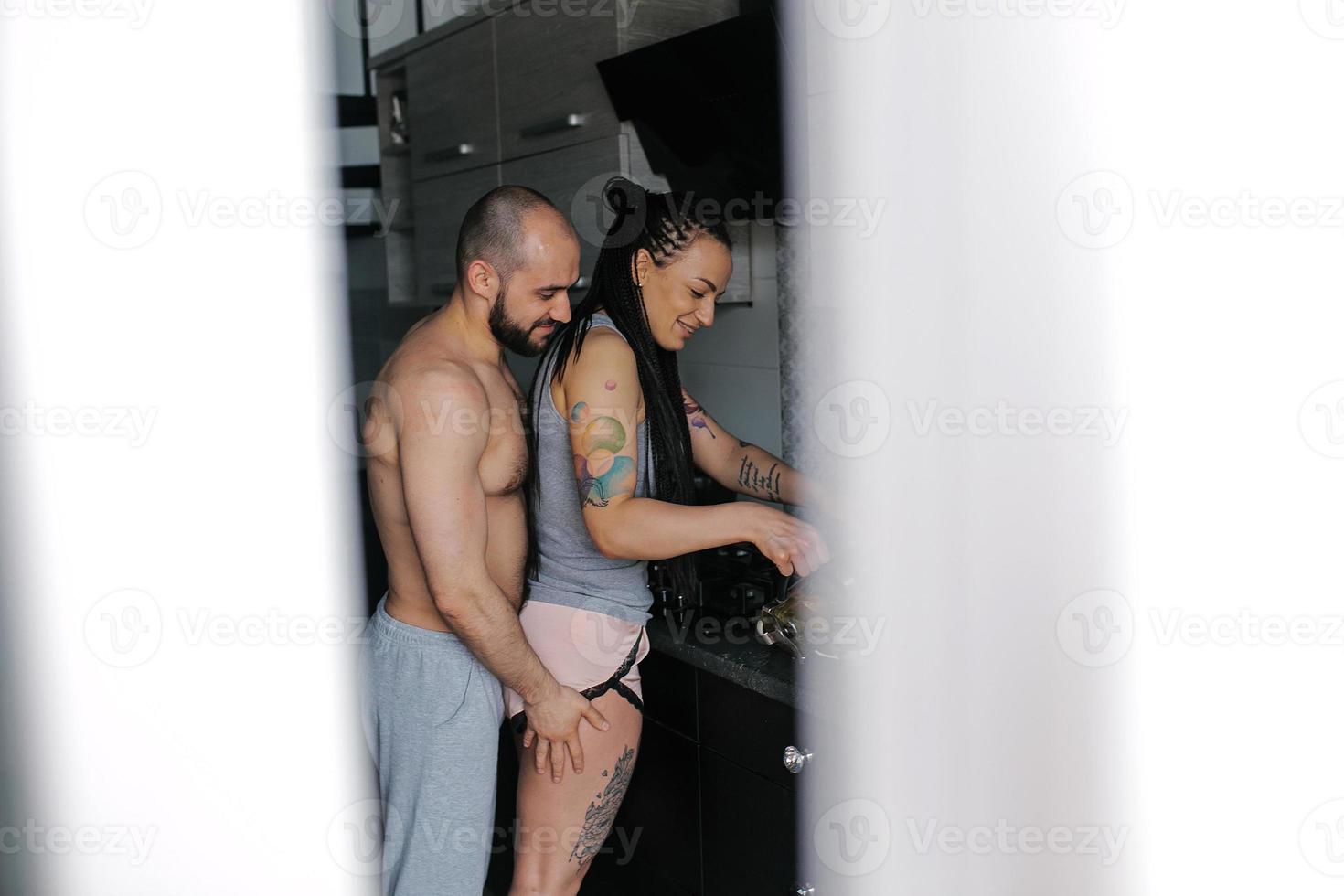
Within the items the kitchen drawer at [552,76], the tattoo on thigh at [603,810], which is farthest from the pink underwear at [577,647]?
the kitchen drawer at [552,76]

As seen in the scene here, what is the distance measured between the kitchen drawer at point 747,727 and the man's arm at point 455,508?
32 cm

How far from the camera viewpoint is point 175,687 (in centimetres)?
36

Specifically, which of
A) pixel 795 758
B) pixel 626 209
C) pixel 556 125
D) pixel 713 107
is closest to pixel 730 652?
pixel 795 758

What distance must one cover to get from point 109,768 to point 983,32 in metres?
0.56

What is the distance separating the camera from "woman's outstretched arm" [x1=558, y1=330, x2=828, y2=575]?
4.21 feet

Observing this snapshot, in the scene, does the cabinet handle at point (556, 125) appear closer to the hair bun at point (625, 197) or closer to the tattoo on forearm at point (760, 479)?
the hair bun at point (625, 197)

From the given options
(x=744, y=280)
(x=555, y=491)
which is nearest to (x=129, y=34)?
(x=555, y=491)

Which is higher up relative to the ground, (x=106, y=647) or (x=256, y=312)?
(x=256, y=312)

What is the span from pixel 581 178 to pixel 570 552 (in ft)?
3.10

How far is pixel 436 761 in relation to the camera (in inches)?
54.3

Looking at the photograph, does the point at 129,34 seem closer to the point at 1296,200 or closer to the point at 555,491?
the point at 1296,200

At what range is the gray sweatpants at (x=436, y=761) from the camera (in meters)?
1.37

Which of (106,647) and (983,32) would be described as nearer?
(106,647)

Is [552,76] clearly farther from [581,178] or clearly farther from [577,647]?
[577,647]
